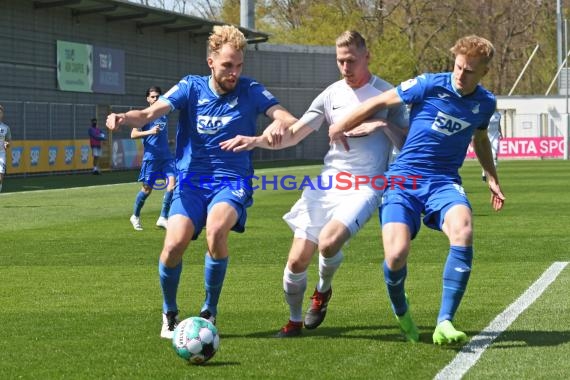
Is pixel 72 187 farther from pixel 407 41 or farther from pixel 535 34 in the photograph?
pixel 535 34

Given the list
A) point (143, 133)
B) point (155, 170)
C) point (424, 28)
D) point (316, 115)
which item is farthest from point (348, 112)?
point (424, 28)

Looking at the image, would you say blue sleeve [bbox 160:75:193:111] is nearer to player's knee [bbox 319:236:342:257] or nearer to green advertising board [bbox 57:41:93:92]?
player's knee [bbox 319:236:342:257]

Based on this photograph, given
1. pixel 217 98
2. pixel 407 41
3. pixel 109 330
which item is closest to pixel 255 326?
pixel 109 330

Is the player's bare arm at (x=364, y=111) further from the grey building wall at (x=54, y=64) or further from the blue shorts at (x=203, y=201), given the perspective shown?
the grey building wall at (x=54, y=64)

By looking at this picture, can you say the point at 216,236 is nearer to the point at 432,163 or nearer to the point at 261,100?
the point at 261,100

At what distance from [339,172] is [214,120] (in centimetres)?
94

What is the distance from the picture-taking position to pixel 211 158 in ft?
28.3

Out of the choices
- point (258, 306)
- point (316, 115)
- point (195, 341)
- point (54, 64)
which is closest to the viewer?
point (195, 341)

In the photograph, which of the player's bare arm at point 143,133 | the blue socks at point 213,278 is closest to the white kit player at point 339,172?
the blue socks at point 213,278

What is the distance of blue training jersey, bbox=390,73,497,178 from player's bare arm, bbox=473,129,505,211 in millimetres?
288

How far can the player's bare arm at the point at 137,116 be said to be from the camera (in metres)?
8.14

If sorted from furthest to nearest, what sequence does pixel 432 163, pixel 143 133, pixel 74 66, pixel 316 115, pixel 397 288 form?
1. pixel 74 66
2. pixel 143 133
3. pixel 316 115
4. pixel 432 163
5. pixel 397 288

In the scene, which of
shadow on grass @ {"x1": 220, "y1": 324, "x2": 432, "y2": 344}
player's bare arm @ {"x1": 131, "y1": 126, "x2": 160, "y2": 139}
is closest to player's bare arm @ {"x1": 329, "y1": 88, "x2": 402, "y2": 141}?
shadow on grass @ {"x1": 220, "y1": 324, "x2": 432, "y2": 344}

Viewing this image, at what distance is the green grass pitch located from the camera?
7.23m
